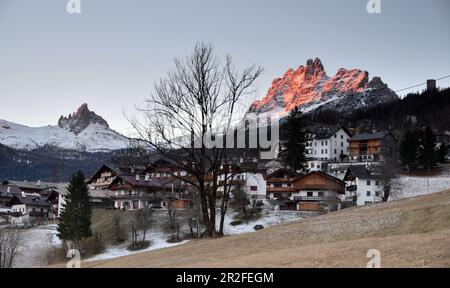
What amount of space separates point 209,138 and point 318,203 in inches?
1796

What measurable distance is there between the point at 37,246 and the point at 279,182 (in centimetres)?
3667

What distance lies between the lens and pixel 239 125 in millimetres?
31281

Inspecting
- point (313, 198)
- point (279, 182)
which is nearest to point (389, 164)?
point (313, 198)

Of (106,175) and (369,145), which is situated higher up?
(369,145)

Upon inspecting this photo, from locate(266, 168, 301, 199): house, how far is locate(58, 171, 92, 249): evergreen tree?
29.6 metres

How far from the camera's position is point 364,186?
74.6 meters

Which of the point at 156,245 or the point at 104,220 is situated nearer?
the point at 156,245

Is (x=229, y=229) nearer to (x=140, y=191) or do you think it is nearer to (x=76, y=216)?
(x=76, y=216)

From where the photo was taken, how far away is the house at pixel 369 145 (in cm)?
10156

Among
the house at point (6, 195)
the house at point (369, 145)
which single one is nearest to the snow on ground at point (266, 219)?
the house at point (369, 145)

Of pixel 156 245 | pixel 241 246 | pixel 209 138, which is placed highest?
pixel 209 138

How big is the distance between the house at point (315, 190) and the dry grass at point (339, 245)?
46.5 meters
